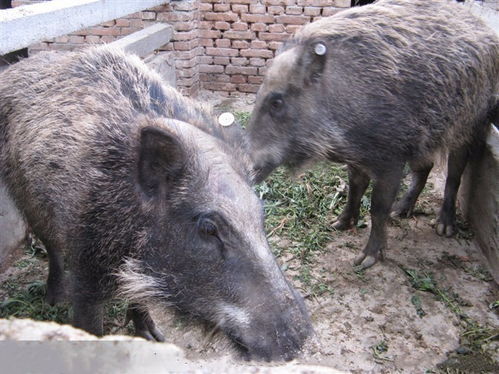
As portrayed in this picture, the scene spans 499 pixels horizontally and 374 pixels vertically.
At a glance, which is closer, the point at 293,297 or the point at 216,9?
the point at 293,297

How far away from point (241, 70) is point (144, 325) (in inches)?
192

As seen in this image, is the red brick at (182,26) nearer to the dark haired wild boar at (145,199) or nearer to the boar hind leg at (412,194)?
the boar hind leg at (412,194)

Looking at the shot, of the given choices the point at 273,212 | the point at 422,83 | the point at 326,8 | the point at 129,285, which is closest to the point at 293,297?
the point at 129,285

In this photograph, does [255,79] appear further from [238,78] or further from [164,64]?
[164,64]

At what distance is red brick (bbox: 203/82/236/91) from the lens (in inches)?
298

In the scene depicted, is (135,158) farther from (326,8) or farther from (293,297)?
(326,8)

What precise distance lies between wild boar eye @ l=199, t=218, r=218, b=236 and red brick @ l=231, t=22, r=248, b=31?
5.45m

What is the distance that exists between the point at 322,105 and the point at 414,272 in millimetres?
1467

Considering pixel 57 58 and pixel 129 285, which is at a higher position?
pixel 57 58

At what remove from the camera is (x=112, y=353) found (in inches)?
33.4

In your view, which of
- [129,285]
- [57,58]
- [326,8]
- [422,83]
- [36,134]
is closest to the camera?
[129,285]

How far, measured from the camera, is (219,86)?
299 inches

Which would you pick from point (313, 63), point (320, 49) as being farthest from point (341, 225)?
point (320, 49)

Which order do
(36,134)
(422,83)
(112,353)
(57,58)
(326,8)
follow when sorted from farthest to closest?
(326,8) < (422,83) < (57,58) < (36,134) < (112,353)
